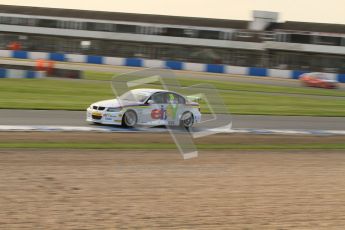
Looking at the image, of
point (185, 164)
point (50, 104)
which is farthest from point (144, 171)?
point (50, 104)

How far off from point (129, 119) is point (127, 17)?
2102 inches

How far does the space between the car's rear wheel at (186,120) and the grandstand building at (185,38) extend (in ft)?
136

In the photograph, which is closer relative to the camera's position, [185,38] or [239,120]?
[239,120]

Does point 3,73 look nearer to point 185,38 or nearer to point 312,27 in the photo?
point 185,38

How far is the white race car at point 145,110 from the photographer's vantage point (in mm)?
15219

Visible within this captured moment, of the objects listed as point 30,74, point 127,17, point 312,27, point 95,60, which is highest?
point 312,27

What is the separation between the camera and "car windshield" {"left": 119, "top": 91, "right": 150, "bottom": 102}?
15516mm

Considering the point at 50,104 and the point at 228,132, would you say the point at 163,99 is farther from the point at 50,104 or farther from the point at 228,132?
the point at 50,104

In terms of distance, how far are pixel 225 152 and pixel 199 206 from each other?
4.94 m

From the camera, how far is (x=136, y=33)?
62812 mm

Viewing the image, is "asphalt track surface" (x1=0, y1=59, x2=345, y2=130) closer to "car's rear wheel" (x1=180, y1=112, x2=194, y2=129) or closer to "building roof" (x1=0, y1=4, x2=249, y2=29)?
"car's rear wheel" (x1=180, y1=112, x2=194, y2=129)

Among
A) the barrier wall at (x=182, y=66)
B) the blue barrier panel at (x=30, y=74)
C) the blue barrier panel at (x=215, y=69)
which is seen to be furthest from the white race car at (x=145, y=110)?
the blue barrier panel at (x=215, y=69)

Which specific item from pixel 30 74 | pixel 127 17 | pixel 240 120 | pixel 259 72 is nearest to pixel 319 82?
pixel 259 72

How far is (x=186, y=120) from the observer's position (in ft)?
52.5
